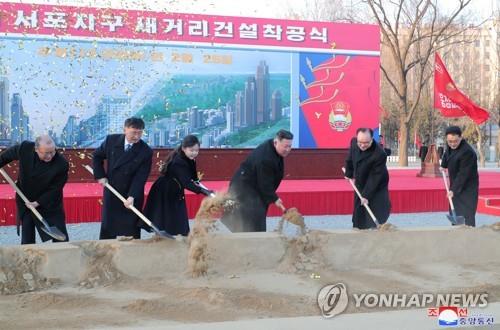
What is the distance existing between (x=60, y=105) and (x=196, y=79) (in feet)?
9.61

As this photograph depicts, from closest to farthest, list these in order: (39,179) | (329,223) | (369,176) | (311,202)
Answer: (39,179)
(369,176)
(329,223)
(311,202)

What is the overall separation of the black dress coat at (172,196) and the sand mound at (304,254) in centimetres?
87

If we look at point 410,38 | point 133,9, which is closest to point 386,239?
point 133,9

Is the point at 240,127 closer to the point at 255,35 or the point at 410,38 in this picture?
the point at 255,35

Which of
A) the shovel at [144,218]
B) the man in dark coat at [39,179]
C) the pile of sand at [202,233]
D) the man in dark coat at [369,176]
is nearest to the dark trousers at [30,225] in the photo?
the man in dark coat at [39,179]

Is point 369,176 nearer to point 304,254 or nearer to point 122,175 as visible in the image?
point 304,254

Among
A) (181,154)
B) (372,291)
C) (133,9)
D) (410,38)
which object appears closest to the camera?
(372,291)

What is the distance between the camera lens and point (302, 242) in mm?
Answer: 5012

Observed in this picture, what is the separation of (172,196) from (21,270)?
1325 mm

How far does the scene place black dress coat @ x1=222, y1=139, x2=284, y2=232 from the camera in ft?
15.6

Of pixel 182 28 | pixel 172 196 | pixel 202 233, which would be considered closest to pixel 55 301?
pixel 202 233

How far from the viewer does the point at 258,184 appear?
15.8ft

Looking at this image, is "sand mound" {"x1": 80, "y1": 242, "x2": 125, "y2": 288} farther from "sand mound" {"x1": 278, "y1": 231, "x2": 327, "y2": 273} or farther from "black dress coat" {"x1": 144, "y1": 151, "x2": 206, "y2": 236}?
"sand mound" {"x1": 278, "y1": 231, "x2": 327, "y2": 273}

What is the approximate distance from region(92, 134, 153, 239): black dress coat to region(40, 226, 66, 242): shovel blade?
367 millimetres
